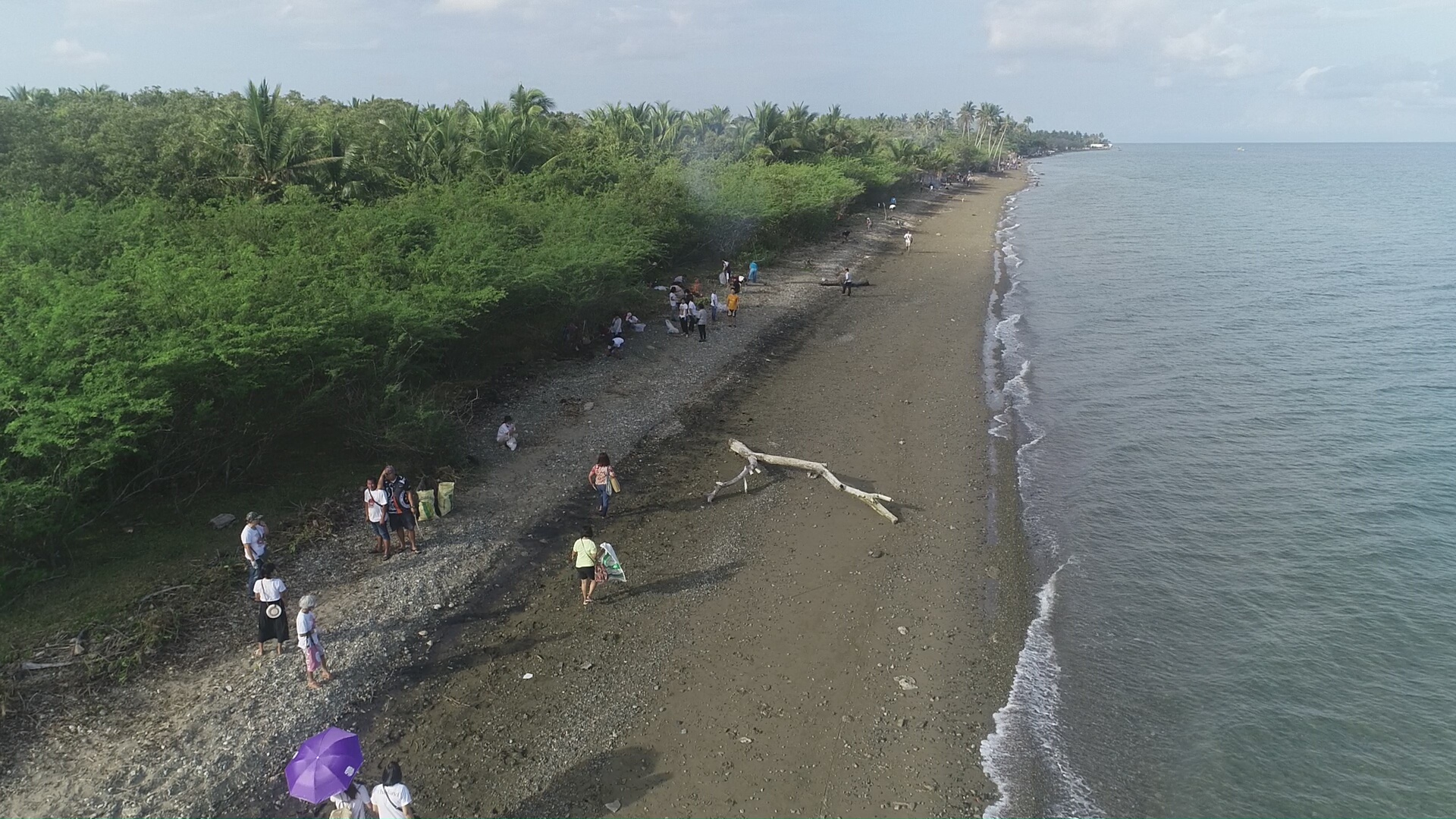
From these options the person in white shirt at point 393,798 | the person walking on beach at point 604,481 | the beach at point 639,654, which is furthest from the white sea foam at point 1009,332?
the person in white shirt at point 393,798

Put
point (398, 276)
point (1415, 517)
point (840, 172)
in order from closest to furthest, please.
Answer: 1. point (1415, 517)
2. point (398, 276)
3. point (840, 172)

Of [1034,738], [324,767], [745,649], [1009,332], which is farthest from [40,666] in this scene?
[1009,332]

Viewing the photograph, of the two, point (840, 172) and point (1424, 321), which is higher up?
point (840, 172)

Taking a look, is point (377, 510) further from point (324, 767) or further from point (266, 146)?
point (266, 146)

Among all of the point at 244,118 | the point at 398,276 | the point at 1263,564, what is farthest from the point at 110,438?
the point at 1263,564

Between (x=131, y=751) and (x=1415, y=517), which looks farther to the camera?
(x=1415, y=517)

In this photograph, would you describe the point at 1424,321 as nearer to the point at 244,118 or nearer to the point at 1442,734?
the point at 1442,734
